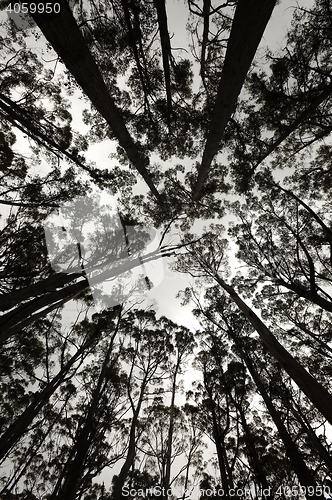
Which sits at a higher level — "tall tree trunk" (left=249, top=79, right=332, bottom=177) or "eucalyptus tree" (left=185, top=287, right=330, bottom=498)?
"tall tree trunk" (left=249, top=79, right=332, bottom=177)

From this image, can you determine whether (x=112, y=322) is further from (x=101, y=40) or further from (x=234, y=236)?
(x=101, y=40)

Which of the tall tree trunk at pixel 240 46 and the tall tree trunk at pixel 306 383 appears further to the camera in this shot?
the tall tree trunk at pixel 240 46

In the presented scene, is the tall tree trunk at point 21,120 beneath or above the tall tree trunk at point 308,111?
beneath

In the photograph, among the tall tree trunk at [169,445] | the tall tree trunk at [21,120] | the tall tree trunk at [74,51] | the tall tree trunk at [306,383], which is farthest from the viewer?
the tall tree trunk at [169,445]

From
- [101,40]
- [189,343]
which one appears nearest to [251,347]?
[189,343]

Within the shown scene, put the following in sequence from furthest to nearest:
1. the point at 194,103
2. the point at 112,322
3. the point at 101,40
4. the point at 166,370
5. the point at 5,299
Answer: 1. the point at 166,370
2. the point at 112,322
3. the point at 194,103
4. the point at 101,40
5. the point at 5,299

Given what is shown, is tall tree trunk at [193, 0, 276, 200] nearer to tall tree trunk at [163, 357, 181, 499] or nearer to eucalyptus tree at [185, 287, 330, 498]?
eucalyptus tree at [185, 287, 330, 498]

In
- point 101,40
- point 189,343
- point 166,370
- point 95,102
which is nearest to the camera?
point 95,102

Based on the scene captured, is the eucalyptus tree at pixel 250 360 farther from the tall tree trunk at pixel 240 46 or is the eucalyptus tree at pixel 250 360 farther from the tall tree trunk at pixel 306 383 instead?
the tall tree trunk at pixel 240 46

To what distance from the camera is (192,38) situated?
587cm

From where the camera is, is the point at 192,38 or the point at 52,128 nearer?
the point at 192,38

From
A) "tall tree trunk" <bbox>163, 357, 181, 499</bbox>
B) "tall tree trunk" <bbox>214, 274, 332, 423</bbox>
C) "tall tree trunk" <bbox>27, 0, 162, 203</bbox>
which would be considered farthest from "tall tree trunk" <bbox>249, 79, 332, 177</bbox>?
"tall tree trunk" <bbox>163, 357, 181, 499</bbox>

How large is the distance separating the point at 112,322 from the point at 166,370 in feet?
13.6

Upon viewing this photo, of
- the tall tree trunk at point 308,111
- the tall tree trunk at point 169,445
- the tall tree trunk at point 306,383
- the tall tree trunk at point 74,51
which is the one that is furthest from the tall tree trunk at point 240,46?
the tall tree trunk at point 169,445
